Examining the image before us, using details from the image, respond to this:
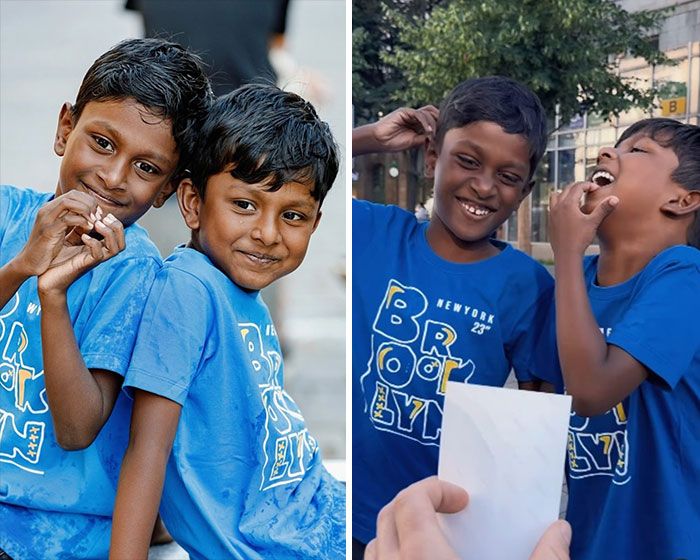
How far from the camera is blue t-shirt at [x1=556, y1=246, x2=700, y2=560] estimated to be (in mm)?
1517

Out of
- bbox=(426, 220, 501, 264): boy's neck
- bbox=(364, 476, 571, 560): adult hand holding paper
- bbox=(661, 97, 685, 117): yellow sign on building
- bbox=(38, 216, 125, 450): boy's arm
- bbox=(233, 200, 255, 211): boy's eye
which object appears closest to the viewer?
bbox=(364, 476, 571, 560): adult hand holding paper

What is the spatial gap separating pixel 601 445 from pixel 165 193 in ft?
2.99

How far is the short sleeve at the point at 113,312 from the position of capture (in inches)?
57.7

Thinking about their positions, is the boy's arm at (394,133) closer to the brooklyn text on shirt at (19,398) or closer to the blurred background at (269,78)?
the blurred background at (269,78)

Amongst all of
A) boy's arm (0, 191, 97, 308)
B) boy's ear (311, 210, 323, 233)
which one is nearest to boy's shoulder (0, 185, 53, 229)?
boy's arm (0, 191, 97, 308)

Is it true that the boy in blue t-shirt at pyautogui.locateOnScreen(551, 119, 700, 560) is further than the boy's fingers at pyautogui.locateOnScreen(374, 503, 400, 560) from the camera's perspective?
Yes

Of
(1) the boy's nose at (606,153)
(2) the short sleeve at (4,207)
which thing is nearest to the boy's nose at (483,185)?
(1) the boy's nose at (606,153)

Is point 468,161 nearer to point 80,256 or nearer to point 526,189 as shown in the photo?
point 526,189

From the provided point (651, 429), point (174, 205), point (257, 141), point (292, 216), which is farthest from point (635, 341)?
point (174, 205)

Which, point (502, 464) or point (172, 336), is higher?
point (172, 336)

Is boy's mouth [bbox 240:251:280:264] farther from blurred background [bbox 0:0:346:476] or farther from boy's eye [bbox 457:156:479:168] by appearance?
boy's eye [bbox 457:156:479:168]

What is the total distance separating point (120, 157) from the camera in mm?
1490

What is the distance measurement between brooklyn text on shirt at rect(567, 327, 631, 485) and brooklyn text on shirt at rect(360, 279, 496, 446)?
228 millimetres

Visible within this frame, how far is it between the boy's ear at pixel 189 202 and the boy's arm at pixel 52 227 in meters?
0.16
